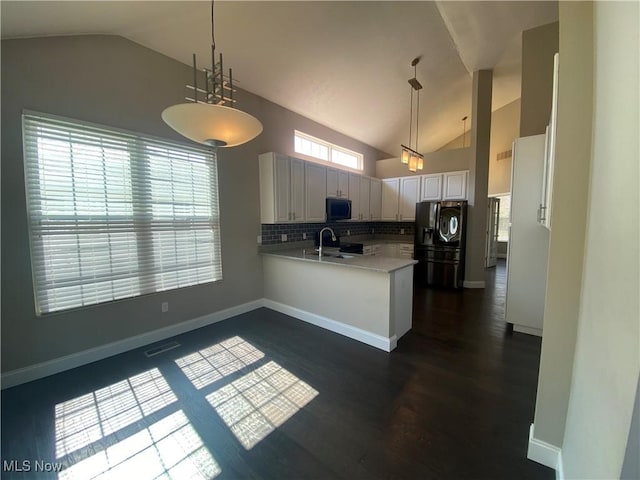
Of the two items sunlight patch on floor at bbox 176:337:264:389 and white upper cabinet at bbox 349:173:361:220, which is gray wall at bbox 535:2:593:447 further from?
white upper cabinet at bbox 349:173:361:220

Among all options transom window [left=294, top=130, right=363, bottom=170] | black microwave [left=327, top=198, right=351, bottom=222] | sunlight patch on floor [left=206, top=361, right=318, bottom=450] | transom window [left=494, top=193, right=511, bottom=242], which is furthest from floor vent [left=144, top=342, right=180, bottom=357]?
transom window [left=494, top=193, right=511, bottom=242]

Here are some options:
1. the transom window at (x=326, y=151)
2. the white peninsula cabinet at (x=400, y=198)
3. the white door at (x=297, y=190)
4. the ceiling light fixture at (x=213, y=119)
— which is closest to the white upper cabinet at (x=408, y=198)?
the white peninsula cabinet at (x=400, y=198)

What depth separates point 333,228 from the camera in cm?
525

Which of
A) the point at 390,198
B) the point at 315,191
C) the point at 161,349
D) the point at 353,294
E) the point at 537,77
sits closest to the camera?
the point at 161,349

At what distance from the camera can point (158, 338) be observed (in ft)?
9.60

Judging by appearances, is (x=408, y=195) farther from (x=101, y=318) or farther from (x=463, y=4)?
(x=101, y=318)

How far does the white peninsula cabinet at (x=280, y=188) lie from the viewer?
12.1 ft

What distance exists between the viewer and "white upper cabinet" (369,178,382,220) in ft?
18.7

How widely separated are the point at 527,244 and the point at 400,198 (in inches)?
122

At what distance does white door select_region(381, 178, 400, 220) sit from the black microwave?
1.55 meters

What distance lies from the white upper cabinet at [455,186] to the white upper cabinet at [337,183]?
2091 mm

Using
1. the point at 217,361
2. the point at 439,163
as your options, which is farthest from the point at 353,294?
the point at 439,163

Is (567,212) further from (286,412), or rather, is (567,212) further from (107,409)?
(107,409)

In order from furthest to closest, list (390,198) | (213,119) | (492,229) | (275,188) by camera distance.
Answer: (492,229)
(390,198)
(275,188)
(213,119)
